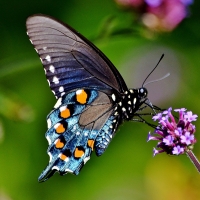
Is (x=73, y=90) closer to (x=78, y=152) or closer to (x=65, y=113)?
(x=65, y=113)

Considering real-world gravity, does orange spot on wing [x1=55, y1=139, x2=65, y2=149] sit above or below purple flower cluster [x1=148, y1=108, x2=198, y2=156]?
below

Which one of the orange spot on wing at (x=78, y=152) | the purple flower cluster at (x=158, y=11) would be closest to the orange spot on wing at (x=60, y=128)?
the orange spot on wing at (x=78, y=152)

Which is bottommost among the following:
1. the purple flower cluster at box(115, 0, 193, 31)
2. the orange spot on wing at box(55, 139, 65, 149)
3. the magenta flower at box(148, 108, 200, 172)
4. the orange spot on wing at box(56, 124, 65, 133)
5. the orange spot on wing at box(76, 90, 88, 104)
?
the orange spot on wing at box(55, 139, 65, 149)

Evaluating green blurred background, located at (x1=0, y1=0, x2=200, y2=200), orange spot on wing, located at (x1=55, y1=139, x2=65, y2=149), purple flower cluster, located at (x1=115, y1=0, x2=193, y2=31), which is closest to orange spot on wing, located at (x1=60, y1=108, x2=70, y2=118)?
orange spot on wing, located at (x1=55, y1=139, x2=65, y2=149)

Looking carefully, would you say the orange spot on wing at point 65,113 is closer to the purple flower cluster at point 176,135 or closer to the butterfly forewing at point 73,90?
the butterfly forewing at point 73,90

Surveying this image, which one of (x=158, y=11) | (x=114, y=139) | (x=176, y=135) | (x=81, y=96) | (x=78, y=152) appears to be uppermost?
(x=158, y=11)

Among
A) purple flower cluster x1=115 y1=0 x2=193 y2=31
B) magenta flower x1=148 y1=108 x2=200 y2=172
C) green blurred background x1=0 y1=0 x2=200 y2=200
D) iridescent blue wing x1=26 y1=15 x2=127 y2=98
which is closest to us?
magenta flower x1=148 y1=108 x2=200 y2=172

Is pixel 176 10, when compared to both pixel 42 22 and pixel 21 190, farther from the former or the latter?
pixel 21 190

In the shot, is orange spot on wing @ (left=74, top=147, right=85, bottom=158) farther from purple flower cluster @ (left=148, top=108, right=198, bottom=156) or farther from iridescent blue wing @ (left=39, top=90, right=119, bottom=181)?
purple flower cluster @ (left=148, top=108, right=198, bottom=156)

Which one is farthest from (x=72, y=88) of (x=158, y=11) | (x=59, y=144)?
(x=158, y=11)
